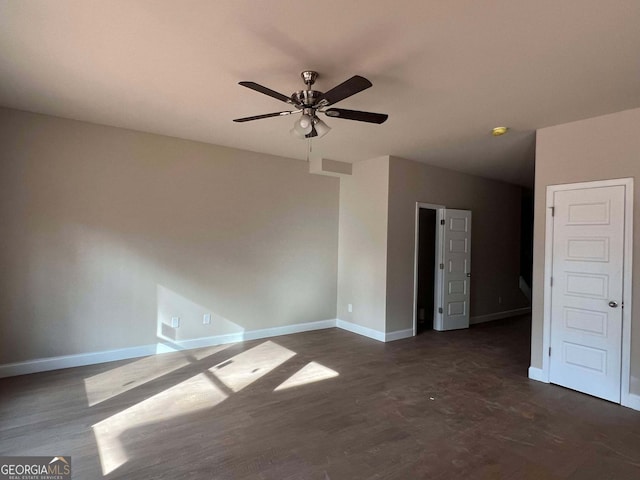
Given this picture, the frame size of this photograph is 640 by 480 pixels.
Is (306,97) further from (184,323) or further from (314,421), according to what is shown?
(184,323)

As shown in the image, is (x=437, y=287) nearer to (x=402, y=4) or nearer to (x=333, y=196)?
(x=333, y=196)

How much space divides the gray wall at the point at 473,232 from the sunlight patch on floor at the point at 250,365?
175cm

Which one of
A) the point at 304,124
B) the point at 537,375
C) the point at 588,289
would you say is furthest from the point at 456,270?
the point at 304,124

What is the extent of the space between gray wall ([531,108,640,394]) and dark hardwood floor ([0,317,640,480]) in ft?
2.45

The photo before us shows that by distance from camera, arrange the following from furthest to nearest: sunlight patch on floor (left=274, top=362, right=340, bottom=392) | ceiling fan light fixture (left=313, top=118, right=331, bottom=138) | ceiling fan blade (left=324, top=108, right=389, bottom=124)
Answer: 1. sunlight patch on floor (left=274, top=362, right=340, bottom=392)
2. ceiling fan light fixture (left=313, top=118, right=331, bottom=138)
3. ceiling fan blade (left=324, top=108, right=389, bottom=124)

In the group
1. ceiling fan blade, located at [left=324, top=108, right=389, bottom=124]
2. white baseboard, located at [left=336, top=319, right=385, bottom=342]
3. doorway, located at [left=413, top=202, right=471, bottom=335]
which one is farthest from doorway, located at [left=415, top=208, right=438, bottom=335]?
ceiling fan blade, located at [left=324, top=108, right=389, bottom=124]

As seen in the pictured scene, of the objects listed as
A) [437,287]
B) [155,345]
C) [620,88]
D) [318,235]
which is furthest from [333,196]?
[620,88]

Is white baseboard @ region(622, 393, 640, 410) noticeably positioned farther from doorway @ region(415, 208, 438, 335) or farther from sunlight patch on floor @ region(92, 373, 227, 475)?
sunlight patch on floor @ region(92, 373, 227, 475)

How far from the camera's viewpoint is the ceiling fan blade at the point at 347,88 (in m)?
2.11

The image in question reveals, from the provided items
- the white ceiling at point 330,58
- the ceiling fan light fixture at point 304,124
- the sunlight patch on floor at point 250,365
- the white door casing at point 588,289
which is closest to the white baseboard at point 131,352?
the sunlight patch on floor at point 250,365

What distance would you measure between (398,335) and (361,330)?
600 mm

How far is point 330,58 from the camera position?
2408 mm

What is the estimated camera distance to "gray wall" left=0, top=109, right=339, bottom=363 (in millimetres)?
3654

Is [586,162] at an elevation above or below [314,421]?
above
